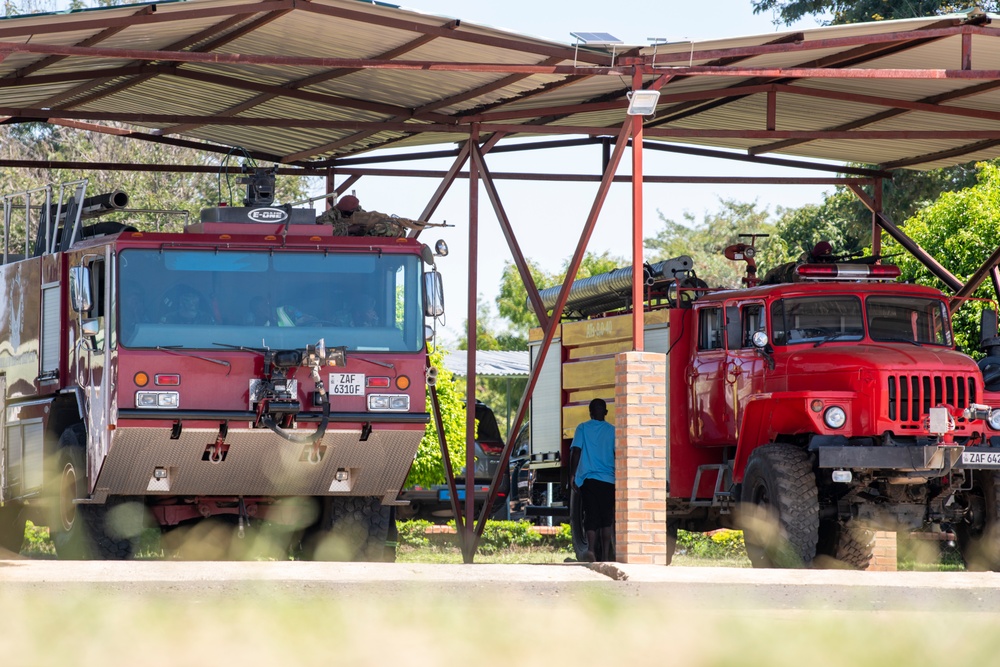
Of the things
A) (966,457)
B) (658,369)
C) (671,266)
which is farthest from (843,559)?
(671,266)

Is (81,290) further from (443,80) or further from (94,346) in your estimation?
(443,80)

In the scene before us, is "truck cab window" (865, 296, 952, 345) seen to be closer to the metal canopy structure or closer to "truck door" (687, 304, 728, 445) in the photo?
"truck door" (687, 304, 728, 445)

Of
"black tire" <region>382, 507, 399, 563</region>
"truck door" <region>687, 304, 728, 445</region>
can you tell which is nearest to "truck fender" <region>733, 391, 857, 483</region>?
"truck door" <region>687, 304, 728, 445</region>

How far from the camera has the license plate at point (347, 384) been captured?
13977mm

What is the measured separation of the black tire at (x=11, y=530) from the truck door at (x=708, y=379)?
740 cm

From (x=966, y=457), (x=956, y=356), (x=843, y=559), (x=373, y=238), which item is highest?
(x=373, y=238)

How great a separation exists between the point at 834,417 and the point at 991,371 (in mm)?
2277

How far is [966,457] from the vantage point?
1433 centimetres

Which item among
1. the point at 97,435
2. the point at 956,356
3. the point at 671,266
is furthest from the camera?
the point at 671,266

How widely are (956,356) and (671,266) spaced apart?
356 centimetres

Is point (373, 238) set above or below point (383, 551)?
above

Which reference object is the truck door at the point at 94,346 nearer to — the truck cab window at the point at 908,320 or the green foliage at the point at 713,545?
the truck cab window at the point at 908,320

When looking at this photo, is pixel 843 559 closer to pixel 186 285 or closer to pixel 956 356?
pixel 956 356

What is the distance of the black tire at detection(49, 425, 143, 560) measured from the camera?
14383 mm
